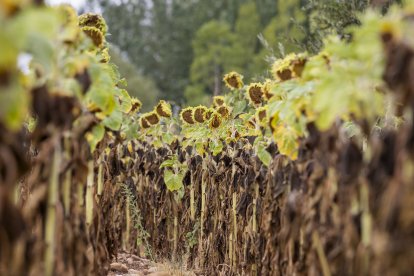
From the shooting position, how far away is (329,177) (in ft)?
8.11

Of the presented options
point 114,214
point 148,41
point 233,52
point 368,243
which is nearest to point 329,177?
point 368,243

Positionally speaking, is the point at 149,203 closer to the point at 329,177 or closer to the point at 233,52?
the point at 329,177

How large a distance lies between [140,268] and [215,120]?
1518mm

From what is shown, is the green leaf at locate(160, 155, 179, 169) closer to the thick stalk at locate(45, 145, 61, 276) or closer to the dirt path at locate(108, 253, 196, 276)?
the dirt path at locate(108, 253, 196, 276)

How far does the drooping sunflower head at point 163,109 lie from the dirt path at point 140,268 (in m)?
1.42

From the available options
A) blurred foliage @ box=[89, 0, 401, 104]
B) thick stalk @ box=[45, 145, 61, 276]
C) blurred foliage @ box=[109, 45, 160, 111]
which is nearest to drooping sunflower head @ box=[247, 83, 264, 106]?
thick stalk @ box=[45, 145, 61, 276]

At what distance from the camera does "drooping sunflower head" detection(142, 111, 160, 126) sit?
6.17m

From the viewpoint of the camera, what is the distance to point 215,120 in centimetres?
523

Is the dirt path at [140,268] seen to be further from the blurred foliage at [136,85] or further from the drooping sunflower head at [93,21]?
the blurred foliage at [136,85]

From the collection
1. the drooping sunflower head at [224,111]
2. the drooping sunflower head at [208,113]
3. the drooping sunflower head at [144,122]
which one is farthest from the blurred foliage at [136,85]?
the drooping sunflower head at [224,111]

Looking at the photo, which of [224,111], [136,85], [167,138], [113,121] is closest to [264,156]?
[113,121]

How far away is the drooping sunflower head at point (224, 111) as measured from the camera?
211 inches

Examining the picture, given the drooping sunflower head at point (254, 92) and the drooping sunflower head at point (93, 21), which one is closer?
the drooping sunflower head at point (93, 21)

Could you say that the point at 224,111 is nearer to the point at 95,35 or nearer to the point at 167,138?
the point at 167,138
